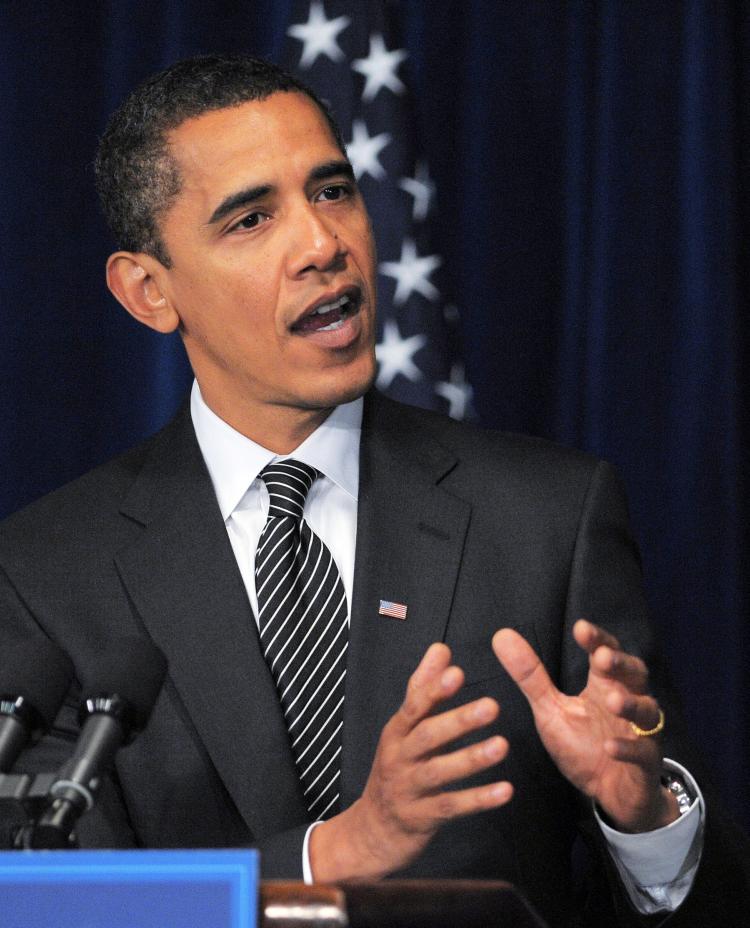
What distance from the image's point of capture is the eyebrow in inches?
70.2

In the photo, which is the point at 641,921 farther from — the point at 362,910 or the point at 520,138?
the point at 520,138

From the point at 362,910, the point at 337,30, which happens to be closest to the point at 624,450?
the point at 337,30

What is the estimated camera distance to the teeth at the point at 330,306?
70.2 inches

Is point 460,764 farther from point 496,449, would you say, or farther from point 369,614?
point 496,449

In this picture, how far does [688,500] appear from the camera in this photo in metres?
2.65

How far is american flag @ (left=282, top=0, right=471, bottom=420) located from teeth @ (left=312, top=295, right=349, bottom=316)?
750mm

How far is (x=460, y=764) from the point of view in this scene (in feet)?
3.99

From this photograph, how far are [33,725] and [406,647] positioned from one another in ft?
2.55

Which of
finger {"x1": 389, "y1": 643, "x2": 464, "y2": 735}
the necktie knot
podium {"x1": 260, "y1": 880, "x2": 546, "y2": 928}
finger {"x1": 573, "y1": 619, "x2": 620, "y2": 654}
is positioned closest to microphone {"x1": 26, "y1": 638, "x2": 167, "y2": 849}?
podium {"x1": 260, "y1": 880, "x2": 546, "y2": 928}

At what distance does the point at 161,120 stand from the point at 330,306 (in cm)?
38

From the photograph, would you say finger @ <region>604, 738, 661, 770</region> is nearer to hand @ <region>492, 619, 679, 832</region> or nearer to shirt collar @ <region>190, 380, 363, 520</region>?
hand @ <region>492, 619, 679, 832</region>

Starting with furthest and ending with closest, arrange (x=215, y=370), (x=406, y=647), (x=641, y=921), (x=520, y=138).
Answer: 1. (x=520, y=138)
2. (x=215, y=370)
3. (x=406, y=647)
4. (x=641, y=921)

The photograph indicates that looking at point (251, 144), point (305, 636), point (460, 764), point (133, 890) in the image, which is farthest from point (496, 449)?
point (133, 890)

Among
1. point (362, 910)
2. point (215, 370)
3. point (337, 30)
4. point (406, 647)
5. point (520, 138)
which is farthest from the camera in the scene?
point (520, 138)
